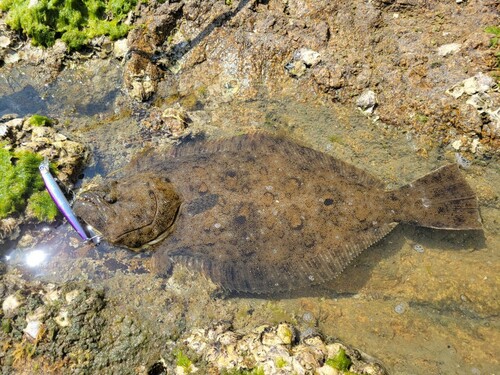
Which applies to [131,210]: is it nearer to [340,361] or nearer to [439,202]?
[340,361]

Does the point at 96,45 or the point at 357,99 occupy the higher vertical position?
the point at 96,45


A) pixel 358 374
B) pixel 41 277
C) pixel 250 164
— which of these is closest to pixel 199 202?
pixel 250 164

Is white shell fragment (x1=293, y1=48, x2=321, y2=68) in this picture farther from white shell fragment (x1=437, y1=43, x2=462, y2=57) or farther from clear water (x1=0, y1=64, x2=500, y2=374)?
white shell fragment (x1=437, y1=43, x2=462, y2=57)

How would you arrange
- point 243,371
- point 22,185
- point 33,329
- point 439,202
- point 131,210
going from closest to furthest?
point 243,371 < point 33,329 < point 439,202 < point 131,210 < point 22,185

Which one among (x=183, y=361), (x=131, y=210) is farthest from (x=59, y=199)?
(x=183, y=361)

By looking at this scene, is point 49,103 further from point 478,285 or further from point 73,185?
point 478,285

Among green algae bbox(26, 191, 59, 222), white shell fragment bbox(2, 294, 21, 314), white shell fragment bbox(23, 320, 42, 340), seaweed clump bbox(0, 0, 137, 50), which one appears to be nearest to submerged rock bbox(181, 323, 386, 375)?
white shell fragment bbox(23, 320, 42, 340)
